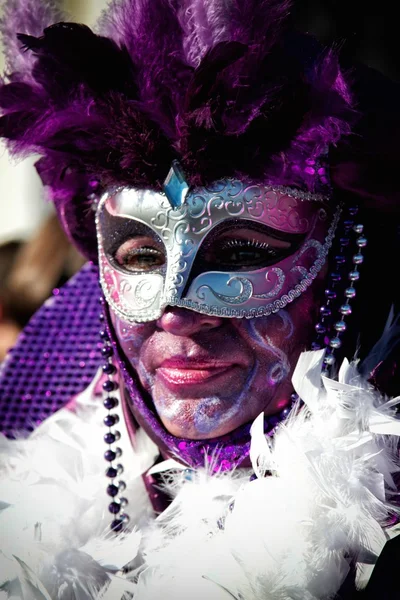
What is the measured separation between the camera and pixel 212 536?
173 cm

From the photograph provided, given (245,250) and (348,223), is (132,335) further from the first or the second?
(348,223)

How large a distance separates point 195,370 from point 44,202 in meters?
0.84

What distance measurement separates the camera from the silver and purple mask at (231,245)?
1739mm

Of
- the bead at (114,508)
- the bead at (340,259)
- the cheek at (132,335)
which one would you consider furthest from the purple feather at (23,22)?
the bead at (114,508)

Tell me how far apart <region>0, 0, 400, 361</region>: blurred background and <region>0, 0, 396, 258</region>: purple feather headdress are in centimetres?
11

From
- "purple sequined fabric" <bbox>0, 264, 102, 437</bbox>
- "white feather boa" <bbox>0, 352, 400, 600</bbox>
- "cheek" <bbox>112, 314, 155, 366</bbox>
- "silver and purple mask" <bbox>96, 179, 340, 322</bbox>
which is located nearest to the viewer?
"white feather boa" <bbox>0, 352, 400, 600</bbox>

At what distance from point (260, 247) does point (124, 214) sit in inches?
13.1

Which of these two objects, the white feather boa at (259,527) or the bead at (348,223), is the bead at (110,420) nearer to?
Answer: the white feather boa at (259,527)

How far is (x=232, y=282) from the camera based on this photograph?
1744 mm

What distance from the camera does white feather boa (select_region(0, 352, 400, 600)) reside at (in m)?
1.58

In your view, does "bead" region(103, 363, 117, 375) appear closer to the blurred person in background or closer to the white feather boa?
the blurred person in background

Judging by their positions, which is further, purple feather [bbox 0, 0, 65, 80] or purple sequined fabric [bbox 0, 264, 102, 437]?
purple sequined fabric [bbox 0, 264, 102, 437]

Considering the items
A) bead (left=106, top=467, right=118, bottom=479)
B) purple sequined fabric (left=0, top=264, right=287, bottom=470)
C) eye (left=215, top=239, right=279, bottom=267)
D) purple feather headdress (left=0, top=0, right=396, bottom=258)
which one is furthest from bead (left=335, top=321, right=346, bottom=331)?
purple sequined fabric (left=0, top=264, right=287, bottom=470)

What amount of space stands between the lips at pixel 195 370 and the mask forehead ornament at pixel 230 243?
118 mm
